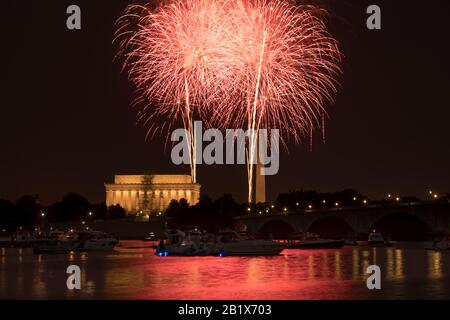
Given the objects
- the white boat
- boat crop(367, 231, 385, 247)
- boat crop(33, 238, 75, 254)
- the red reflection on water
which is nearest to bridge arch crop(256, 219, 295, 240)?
boat crop(367, 231, 385, 247)

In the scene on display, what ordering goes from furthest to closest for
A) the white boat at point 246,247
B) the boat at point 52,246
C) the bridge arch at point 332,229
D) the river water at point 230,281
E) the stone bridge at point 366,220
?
the bridge arch at point 332,229, the stone bridge at point 366,220, the boat at point 52,246, the white boat at point 246,247, the river water at point 230,281

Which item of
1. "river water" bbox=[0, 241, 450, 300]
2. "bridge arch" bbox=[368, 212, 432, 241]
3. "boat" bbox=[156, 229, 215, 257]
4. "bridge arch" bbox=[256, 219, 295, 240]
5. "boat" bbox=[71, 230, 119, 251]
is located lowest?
"bridge arch" bbox=[256, 219, 295, 240]

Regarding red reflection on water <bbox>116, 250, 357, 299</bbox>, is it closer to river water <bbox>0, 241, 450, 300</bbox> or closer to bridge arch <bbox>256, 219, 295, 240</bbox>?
river water <bbox>0, 241, 450, 300</bbox>

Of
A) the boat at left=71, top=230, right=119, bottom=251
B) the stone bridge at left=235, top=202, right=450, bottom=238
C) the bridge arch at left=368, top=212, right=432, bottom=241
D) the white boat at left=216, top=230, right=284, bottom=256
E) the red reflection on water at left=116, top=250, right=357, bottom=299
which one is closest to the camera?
the red reflection on water at left=116, top=250, right=357, bottom=299

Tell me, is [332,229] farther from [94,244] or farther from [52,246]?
[52,246]

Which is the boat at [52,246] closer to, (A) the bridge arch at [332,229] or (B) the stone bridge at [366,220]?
(B) the stone bridge at [366,220]

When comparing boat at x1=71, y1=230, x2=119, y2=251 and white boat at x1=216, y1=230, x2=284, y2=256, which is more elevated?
white boat at x1=216, y1=230, x2=284, y2=256

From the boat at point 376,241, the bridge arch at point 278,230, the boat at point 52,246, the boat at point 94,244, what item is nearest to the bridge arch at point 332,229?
the bridge arch at point 278,230

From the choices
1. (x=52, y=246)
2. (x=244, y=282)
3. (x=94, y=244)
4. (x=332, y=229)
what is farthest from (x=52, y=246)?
(x=332, y=229)
